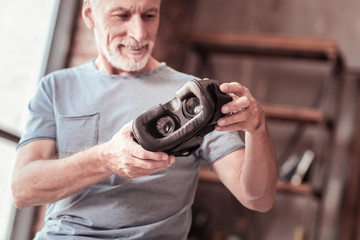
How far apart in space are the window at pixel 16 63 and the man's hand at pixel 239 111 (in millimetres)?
1389

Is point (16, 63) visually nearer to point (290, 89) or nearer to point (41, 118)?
point (41, 118)

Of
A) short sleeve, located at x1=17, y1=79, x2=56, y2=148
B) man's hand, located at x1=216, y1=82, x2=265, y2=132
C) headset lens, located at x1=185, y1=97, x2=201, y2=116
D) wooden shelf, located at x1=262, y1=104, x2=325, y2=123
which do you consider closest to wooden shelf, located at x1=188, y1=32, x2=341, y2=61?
wooden shelf, located at x1=262, y1=104, x2=325, y2=123

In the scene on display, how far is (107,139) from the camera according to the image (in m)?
1.25

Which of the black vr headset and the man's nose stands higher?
the man's nose

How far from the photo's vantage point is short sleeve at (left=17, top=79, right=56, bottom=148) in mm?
1304

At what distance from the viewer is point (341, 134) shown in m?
3.41

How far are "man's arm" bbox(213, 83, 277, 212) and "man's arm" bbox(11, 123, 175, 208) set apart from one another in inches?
6.2

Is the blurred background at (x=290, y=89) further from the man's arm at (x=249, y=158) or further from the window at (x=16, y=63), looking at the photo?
the man's arm at (x=249, y=158)

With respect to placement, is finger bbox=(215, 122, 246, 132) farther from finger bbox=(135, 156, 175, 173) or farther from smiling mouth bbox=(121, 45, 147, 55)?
smiling mouth bbox=(121, 45, 147, 55)

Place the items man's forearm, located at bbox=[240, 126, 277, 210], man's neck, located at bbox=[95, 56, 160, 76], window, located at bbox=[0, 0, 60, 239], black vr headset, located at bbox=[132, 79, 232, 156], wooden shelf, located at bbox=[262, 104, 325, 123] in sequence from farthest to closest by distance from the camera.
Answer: wooden shelf, located at bbox=[262, 104, 325, 123]
window, located at bbox=[0, 0, 60, 239]
man's neck, located at bbox=[95, 56, 160, 76]
man's forearm, located at bbox=[240, 126, 277, 210]
black vr headset, located at bbox=[132, 79, 232, 156]

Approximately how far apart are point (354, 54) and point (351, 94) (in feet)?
0.86

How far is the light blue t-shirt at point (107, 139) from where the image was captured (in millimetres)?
1173

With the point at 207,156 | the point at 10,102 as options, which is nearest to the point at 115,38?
the point at 207,156

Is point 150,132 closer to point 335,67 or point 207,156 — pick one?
point 207,156
